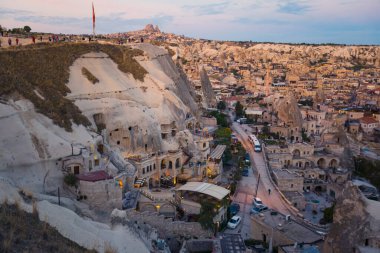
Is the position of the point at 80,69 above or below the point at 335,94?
above

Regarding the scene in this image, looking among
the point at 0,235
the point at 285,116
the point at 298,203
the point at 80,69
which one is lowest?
the point at 298,203

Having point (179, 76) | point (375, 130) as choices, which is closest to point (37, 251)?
point (179, 76)

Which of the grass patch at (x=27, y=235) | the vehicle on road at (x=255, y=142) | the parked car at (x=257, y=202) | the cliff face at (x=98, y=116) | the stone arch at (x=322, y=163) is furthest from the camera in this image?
the vehicle on road at (x=255, y=142)

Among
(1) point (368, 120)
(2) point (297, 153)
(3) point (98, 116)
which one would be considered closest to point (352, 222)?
(3) point (98, 116)

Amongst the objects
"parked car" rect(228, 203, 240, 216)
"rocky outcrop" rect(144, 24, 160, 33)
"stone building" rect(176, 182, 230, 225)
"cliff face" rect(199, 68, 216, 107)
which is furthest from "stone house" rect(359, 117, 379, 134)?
"rocky outcrop" rect(144, 24, 160, 33)

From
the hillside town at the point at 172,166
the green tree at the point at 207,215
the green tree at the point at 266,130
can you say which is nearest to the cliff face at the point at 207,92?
the hillside town at the point at 172,166

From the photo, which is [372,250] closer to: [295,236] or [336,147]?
[295,236]

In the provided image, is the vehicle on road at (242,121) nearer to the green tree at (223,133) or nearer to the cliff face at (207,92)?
the cliff face at (207,92)

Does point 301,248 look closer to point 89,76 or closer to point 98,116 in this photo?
point 98,116
